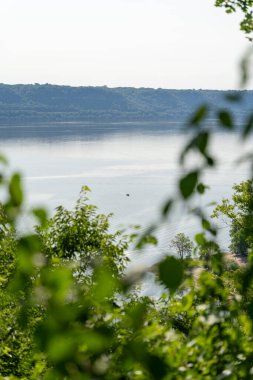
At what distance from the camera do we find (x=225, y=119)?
195 cm

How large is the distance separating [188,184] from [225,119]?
0.86ft

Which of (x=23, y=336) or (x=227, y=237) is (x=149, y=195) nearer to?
(x=227, y=237)

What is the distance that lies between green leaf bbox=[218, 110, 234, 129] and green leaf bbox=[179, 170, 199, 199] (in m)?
0.20

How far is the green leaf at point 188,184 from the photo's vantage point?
1863 millimetres

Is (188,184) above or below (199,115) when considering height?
below

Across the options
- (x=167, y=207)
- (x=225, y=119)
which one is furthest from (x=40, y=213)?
(x=225, y=119)

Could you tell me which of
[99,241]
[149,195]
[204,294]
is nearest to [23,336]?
[99,241]

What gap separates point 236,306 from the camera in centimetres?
468

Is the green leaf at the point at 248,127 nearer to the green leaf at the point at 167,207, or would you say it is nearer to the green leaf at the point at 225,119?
the green leaf at the point at 225,119

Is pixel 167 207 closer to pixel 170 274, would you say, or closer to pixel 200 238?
pixel 170 274

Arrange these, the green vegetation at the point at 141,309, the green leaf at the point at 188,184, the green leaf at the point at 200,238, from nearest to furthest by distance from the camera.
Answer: the green vegetation at the point at 141,309, the green leaf at the point at 188,184, the green leaf at the point at 200,238

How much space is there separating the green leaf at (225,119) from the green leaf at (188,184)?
8.0 inches

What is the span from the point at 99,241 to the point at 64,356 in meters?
16.4

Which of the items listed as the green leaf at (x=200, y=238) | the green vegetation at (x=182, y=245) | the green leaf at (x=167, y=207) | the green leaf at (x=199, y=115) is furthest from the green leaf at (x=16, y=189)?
the green vegetation at (x=182, y=245)
